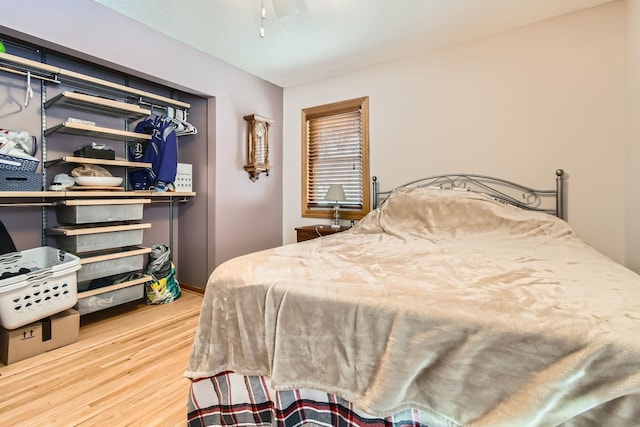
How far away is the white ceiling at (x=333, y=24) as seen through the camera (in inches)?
89.8

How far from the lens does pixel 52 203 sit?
2.37 meters

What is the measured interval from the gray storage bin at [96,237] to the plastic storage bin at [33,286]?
0.12 m

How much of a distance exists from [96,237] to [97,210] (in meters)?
0.21

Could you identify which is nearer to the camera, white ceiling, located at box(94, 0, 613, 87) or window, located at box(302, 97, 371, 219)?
white ceiling, located at box(94, 0, 613, 87)

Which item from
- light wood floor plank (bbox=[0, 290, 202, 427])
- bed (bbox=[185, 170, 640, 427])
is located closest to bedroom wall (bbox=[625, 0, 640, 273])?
bed (bbox=[185, 170, 640, 427])

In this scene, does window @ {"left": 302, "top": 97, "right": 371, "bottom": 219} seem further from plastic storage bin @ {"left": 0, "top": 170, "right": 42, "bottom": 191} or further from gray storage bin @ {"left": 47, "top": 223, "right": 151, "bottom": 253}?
plastic storage bin @ {"left": 0, "top": 170, "right": 42, "bottom": 191}

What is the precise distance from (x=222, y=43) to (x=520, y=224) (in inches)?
115

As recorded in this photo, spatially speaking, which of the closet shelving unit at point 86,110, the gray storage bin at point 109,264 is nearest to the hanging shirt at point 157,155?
the closet shelving unit at point 86,110

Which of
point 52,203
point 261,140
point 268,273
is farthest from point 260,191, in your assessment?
point 268,273

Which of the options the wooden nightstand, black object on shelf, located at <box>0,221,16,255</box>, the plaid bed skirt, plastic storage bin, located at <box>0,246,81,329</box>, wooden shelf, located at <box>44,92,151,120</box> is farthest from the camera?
the wooden nightstand

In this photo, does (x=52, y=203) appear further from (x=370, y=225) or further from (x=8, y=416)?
(x=370, y=225)

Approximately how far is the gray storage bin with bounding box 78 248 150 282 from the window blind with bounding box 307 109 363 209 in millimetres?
1925

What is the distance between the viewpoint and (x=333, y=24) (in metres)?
2.53

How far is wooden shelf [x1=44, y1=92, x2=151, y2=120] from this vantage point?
2.25 metres
